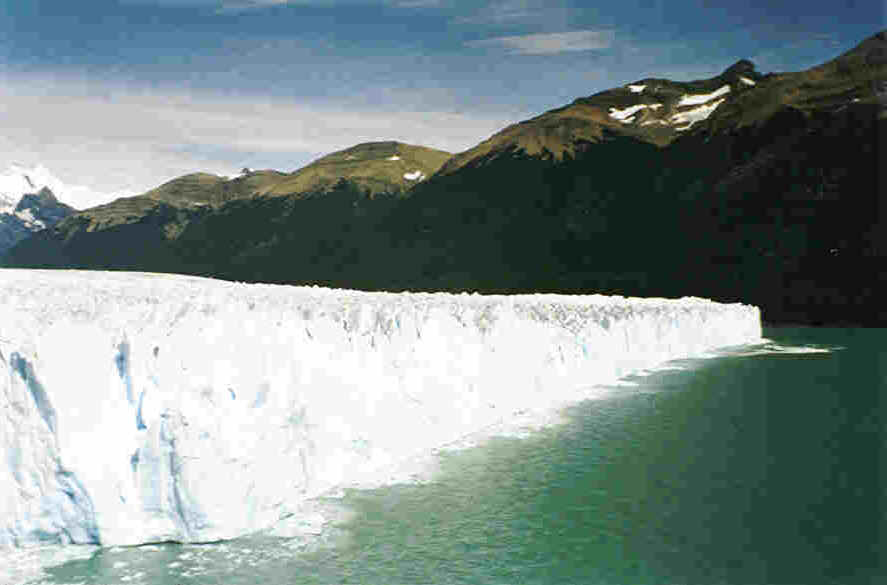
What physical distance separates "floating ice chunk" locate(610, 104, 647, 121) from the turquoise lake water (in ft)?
501

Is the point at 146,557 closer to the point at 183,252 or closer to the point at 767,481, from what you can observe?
the point at 767,481

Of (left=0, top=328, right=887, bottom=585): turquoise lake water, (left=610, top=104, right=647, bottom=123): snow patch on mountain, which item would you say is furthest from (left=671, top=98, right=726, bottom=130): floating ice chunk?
(left=0, top=328, right=887, bottom=585): turquoise lake water

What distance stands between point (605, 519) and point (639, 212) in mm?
114062

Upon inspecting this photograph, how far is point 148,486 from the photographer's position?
13.0 m

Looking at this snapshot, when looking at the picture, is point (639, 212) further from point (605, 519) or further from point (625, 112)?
point (605, 519)

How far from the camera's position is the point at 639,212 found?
122 meters

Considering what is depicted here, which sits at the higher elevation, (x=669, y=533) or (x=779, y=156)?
(x=779, y=156)

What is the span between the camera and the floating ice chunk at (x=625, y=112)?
165788 mm

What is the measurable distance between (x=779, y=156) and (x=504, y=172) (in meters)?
61.6

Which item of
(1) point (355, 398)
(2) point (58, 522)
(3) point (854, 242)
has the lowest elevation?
(2) point (58, 522)

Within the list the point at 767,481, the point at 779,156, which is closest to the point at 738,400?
the point at 767,481

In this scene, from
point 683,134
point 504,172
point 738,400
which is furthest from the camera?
point 504,172

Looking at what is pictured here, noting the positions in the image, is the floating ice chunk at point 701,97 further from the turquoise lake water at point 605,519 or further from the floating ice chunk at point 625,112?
the turquoise lake water at point 605,519

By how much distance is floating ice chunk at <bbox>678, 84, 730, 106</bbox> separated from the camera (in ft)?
545
